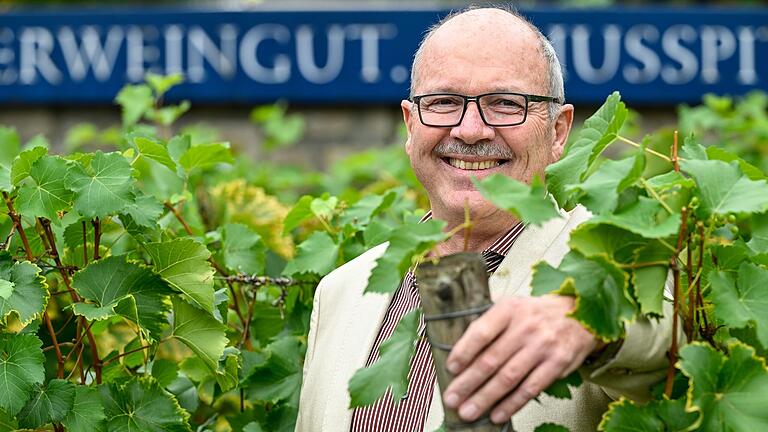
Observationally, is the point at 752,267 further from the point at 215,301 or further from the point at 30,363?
the point at 30,363

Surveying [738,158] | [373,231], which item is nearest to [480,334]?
[738,158]

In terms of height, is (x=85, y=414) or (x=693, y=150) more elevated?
(x=693, y=150)

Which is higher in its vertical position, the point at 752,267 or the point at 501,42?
the point at 501,42

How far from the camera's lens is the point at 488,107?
2270mm

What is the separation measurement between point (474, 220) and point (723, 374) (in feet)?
2.24

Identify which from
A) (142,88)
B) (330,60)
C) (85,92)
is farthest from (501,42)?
(85,92)

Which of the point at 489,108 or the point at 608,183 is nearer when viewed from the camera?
the point at 608,183

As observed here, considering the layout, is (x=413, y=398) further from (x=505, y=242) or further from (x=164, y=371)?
(x=164, y=371)

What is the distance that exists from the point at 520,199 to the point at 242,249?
4.07 ft

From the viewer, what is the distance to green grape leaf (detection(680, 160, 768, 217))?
1.73m

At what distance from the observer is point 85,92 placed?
5973 mm

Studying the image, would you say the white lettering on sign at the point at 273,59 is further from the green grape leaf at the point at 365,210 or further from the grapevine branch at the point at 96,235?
the grapevine branch at the point at 96,235

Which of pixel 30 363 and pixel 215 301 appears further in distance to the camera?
pixel 215 301

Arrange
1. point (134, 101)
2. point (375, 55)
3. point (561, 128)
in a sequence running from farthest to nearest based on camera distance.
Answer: point (375, 55)
point (134, 101)
point (561, 128)
